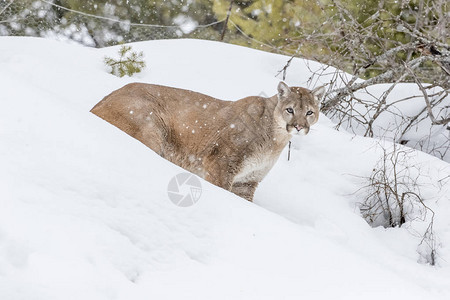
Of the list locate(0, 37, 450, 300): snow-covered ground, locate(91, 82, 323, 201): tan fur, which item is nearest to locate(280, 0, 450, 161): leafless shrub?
locate(91, 82, 323, 201): tan fur

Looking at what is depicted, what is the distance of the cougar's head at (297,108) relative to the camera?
5.21 meters

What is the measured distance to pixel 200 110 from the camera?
210 inches

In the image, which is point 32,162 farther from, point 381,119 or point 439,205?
point 381,119

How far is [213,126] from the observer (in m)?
5.32

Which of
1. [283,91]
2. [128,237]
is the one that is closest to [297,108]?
[283,91]

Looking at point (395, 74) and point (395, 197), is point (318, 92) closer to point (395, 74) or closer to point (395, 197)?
point (395, 197)

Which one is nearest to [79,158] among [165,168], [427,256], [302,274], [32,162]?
[32,162]

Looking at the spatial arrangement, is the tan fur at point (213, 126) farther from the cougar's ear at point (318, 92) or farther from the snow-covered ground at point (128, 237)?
the snow-covered ground at point (128, 237)

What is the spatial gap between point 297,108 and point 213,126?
86cm

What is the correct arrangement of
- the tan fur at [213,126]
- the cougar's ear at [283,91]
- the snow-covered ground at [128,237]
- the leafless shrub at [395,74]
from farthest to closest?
1. the leafless shrub at [395,74]
2. the cougar's ear at [283,91]
3. the tan fur at [213,126]
4. the snow-covered ground at [128,237]

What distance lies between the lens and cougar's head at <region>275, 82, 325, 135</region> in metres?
5.21

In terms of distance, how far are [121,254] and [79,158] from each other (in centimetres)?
76

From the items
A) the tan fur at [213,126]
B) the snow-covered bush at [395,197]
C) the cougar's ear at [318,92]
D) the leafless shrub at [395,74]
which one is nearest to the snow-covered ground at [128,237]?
the snow-covered bush at [395,197]

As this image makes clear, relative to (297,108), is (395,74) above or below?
above
